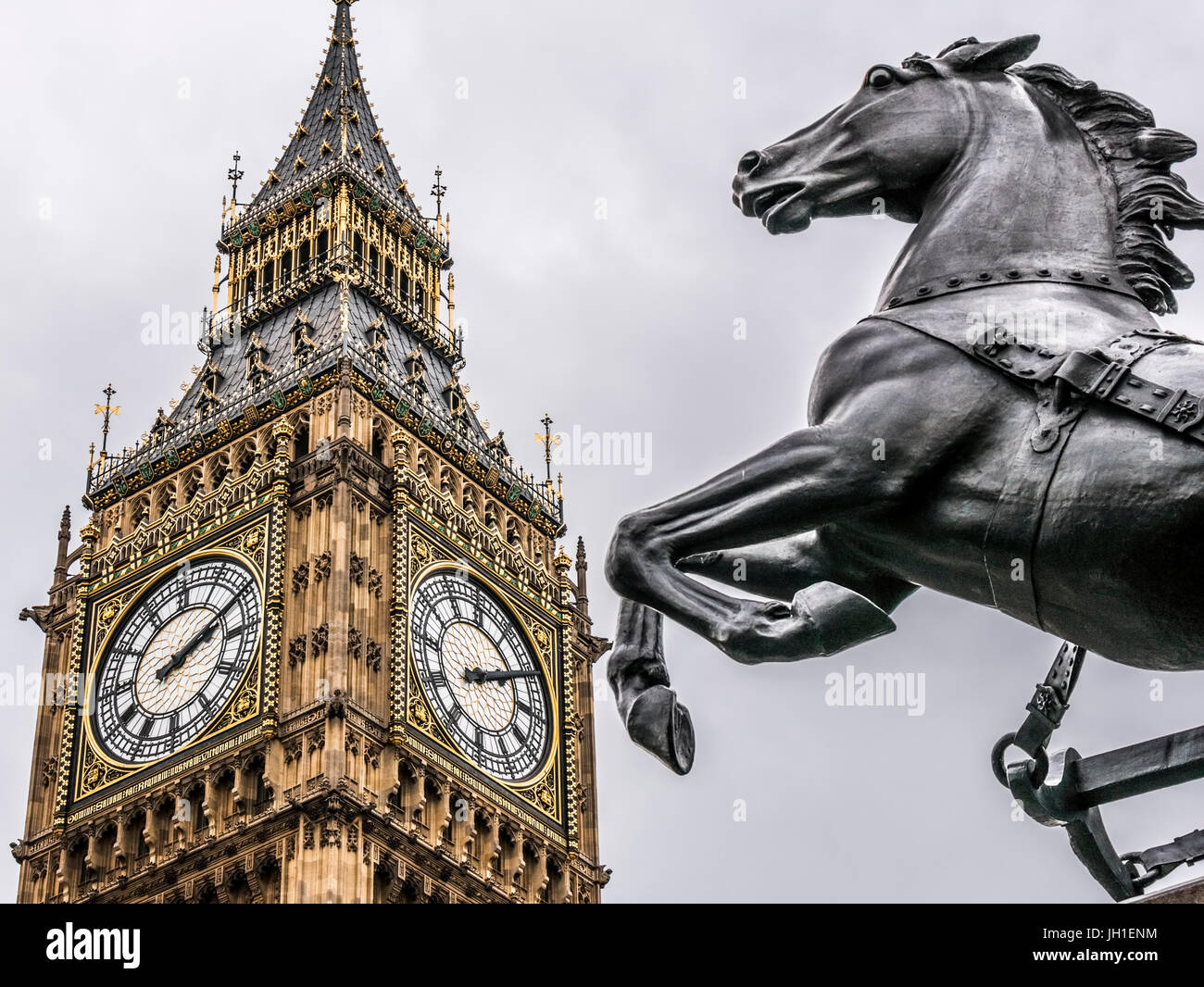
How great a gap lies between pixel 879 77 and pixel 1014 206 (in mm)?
844

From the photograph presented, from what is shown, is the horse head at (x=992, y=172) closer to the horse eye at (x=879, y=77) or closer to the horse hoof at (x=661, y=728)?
the horse eye at (x=879, y=77)

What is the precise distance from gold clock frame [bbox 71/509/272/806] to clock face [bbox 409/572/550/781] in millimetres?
3667

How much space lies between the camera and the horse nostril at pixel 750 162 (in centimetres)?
920

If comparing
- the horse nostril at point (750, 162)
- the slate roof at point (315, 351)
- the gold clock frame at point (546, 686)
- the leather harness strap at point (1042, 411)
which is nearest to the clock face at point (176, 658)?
the gold clock frame at point (546, 686)

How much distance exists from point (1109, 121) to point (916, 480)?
189 centimetres

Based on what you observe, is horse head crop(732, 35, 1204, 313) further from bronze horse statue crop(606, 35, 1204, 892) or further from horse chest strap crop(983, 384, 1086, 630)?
horse chest strap crop(983, 384, 1086, 630)

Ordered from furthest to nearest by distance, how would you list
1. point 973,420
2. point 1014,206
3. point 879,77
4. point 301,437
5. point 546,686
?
point 301,437, point 546,686, point 879,77, point 1014,206, point 973,420

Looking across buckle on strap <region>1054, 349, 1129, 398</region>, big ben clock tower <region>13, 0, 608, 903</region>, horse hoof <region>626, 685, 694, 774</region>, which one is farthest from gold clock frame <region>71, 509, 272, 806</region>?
buckle on strap <region>1054, 349, 1129, 398</region>

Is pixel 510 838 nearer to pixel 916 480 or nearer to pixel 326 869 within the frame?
pixel 326 869

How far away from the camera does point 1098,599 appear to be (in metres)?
7.92

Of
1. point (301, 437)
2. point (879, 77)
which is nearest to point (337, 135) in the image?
point (301, 437)

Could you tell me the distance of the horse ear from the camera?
30.3 ft

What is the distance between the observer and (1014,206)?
8.85m

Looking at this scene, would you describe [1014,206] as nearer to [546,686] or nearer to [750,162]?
[750,162]
